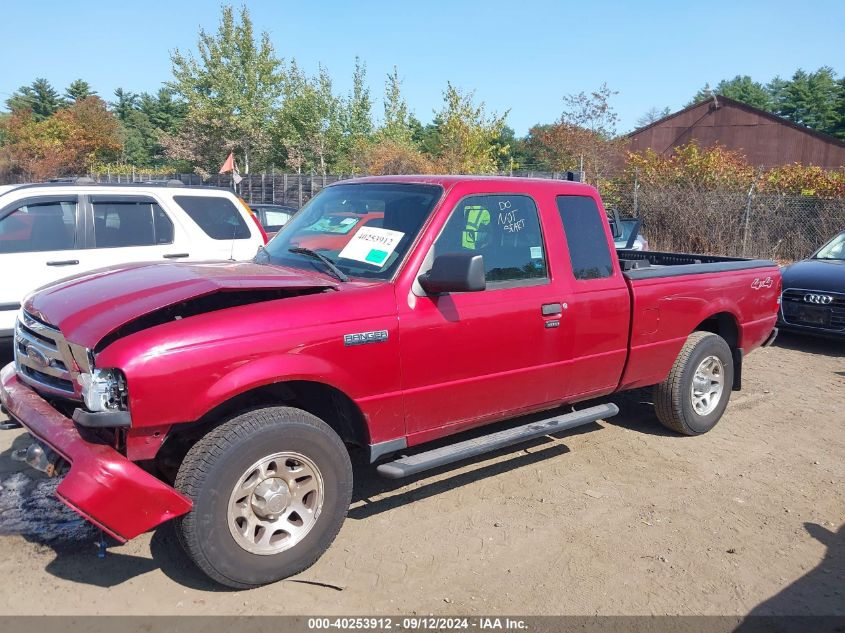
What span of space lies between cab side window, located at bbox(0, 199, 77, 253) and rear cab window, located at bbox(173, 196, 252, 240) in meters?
1.16

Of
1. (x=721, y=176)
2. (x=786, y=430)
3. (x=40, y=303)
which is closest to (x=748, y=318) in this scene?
(x=786, y=430)

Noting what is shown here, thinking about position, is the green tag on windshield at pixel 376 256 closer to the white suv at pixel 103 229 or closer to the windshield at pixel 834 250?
the white suv at pixel 103 229

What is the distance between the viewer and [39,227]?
693 cm

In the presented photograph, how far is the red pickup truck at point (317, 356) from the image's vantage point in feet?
10.1

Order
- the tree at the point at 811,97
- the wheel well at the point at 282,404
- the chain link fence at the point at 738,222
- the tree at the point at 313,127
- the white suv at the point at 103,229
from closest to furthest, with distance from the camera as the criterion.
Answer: the wheel well at the point at 282,404
the white suv at the point at 103,229
the chain link fence at the point at 738,222
the tree at the point at 313,127
the tree at the point at 811,97

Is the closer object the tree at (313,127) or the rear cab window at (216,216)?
the rear cab window at (216,216)

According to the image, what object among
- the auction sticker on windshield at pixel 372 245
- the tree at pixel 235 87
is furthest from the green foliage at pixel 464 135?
the auction sticker on windshield at pixel 372 245

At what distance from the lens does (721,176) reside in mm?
17922

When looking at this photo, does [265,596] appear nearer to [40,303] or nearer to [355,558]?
[355,558]

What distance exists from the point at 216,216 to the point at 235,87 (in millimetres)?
27983

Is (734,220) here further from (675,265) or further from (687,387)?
(687,387)

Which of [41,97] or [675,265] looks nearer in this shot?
[675,265]

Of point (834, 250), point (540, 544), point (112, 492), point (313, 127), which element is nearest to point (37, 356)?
point (112, 492)

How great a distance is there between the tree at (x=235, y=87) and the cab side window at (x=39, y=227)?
26.7 metres
